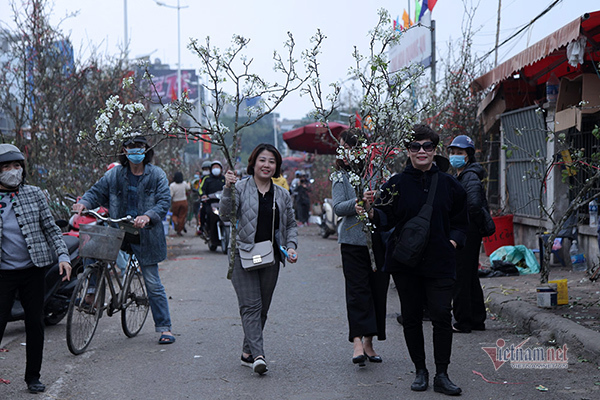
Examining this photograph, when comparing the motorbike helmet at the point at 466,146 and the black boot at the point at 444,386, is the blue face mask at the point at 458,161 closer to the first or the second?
the motorbike helmet at the point at 466,146

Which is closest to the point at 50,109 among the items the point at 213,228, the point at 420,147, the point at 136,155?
the point at 213,228

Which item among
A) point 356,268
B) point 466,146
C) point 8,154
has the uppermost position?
point 466,146

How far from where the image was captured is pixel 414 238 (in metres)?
5.18

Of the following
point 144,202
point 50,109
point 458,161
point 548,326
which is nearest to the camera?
point 548,326

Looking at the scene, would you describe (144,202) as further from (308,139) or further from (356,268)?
(308,139)

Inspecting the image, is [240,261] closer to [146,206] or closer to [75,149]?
→ [146,206]

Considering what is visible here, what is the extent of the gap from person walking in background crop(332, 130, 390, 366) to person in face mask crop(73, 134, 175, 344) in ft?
6.24

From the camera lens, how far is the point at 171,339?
7.07 metres

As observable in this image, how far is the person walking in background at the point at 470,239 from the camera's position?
7109mm

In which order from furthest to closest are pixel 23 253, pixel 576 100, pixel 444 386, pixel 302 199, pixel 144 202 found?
1. pixel 302 199
2. pixel 576 100
3. pixel 144 202
4. pixel 23 253
5. pixel 444 386

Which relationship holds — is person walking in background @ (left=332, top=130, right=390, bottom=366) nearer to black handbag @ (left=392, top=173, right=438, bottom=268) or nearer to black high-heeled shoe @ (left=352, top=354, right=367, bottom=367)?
black high-heeled shoe @ (left=352, top=354, right=367, bottom=367)

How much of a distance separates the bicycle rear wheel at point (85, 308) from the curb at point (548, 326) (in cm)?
405

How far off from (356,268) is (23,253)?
2509mm

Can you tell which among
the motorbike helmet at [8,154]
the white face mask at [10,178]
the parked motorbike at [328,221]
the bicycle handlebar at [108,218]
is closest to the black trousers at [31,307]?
the white face mask at [10,178]
